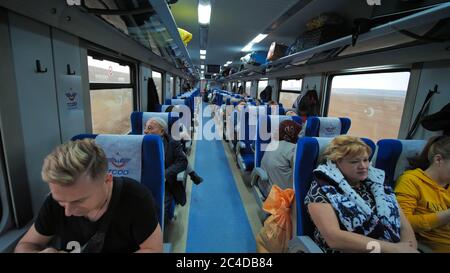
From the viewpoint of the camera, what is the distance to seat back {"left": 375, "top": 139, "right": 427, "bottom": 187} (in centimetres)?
173

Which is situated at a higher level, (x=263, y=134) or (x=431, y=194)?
(x=263, y=134)

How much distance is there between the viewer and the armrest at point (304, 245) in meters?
1.28

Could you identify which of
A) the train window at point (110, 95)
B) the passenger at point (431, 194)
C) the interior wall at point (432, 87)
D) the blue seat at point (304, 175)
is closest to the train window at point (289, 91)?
the interior wall at point (432, 87)

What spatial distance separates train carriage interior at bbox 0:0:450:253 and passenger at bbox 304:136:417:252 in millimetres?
48

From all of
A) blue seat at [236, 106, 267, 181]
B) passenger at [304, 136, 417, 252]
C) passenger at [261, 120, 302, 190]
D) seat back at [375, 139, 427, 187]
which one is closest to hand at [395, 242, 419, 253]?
passenger at [304, 136, 417, 252]

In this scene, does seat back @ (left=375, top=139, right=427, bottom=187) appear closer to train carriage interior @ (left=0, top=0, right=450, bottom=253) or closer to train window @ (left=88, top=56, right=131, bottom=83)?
train carriage interior @ (left=0, top=0, right=450, bottom=253)

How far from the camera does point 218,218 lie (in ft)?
8.94

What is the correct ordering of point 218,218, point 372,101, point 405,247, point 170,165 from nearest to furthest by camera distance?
point 405,247
point 170,165
point 218,218
point 372,101

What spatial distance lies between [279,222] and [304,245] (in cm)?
40

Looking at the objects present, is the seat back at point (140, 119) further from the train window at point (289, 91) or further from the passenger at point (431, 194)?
the train window at point (289, 91)

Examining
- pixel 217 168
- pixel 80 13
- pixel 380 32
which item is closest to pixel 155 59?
pixel 217 168

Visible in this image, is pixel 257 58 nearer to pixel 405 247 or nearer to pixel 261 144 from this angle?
pixel 261 144

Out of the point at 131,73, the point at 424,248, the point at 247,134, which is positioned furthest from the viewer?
the point at 131,73

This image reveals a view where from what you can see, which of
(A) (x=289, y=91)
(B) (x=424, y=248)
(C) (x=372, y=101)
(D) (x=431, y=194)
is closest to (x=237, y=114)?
(C) (x=372, y=101)
